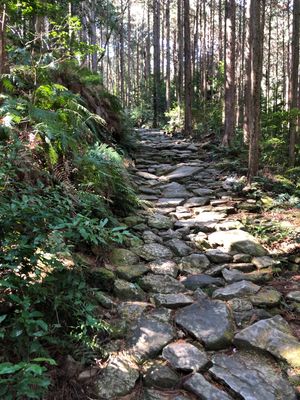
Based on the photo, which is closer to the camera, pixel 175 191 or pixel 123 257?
Answer: pixel 123 257

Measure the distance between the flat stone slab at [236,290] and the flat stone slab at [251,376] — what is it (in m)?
0.85

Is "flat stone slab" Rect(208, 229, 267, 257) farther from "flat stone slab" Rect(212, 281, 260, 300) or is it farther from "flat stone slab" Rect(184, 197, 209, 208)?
"flat stone slab" Rect(184, 197, 209, 208)

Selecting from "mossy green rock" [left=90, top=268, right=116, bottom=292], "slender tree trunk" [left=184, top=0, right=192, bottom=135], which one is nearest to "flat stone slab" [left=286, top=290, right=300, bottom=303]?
"mossy green rock" [left=90, top=268, right=116, bottom=292]

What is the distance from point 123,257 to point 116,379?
181cm

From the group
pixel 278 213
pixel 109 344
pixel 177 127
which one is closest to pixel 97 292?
pixel 109 344

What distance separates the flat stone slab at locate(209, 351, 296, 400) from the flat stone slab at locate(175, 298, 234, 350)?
0.46 feet

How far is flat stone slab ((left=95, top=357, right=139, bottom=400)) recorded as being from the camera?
8.17 ft

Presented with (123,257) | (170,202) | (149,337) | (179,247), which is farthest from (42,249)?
(170,202)

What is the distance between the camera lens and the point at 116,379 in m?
2.59

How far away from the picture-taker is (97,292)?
325cm

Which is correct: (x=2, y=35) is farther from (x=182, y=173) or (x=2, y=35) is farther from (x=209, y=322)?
(x=182, y=173)

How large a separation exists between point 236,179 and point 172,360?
5.92 meters

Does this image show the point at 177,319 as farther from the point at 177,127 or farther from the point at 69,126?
the point at 177,127

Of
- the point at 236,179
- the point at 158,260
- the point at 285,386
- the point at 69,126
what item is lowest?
the point at 285,386
